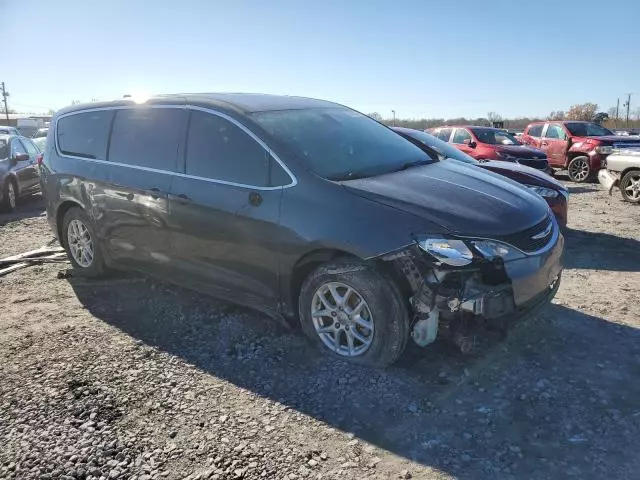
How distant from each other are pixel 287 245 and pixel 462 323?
128 cm

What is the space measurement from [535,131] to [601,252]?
11130mm

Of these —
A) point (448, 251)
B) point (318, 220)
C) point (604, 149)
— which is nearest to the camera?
point (448, 251)

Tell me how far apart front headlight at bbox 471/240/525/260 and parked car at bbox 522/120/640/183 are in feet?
39.7

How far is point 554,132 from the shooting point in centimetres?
1602

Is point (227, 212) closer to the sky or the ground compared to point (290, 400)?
closer to the sky

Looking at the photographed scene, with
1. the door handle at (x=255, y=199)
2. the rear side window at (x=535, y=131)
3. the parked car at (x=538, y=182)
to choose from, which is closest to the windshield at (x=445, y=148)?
the parked car at (x=538, y=182)

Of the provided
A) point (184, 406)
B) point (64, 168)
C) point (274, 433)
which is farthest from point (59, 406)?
point (64, 168)

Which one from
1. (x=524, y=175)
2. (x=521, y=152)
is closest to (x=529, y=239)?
(x=524, y=175)

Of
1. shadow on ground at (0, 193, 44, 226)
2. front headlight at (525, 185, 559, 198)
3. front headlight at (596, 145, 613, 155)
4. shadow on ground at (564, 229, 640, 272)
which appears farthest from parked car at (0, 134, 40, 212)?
front headlight at (596, 145, 613, 155)

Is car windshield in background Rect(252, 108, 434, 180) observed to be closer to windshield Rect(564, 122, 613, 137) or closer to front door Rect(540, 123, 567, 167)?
front door Rect(540, 123, 567, 167)

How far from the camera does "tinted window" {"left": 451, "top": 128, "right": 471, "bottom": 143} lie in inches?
543

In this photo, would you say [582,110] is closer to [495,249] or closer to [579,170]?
[579,170]

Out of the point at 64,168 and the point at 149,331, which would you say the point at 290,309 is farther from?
the point at 64,168

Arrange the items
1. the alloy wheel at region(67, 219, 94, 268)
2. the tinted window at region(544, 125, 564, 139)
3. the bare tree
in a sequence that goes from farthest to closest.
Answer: the bare tree < the tinted window at region(544, 125, 564, 139) < the alloy wheel at region(67, 219, 94, 268)
